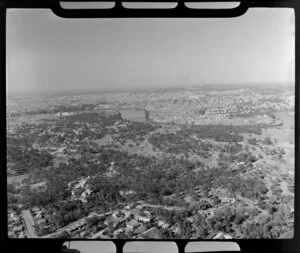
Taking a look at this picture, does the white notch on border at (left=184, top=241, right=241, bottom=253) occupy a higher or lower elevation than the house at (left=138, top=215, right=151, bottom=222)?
lower

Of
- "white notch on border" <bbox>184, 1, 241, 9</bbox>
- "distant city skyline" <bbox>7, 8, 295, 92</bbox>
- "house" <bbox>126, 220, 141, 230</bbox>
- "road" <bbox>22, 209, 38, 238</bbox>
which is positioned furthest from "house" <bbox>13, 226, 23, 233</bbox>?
"white notch on border" <bbox>184, 1, 241, 9</bbox>

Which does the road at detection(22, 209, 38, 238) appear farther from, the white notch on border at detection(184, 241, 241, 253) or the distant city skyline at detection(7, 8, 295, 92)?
the white notch on border at detection(184, 241, 241, 253)

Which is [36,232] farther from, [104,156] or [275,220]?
[275,220]

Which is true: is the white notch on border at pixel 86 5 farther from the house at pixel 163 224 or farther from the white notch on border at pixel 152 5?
the house at pixel 163 224

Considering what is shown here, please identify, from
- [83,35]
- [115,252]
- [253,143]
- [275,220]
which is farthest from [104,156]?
[275,220]

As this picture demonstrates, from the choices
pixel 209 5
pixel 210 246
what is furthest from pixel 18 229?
pixel 209 5

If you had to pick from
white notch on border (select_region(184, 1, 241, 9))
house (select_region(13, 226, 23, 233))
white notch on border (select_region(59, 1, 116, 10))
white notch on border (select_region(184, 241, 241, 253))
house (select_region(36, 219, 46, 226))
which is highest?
white notch on border (select_region(59, 1, 116, 10))
